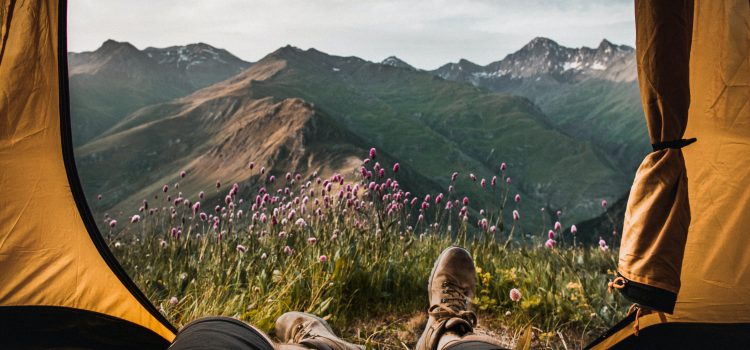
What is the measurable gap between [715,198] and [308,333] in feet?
6.47

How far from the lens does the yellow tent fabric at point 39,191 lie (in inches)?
96.9

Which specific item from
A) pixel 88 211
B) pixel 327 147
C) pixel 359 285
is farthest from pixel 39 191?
pixel 327 147

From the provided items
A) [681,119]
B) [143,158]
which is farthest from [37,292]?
[143,158]

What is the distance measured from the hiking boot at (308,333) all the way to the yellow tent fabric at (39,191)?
0.79m

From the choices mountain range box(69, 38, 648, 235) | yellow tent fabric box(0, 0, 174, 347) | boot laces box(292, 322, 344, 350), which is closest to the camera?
boot laces box(292, 322, 344, 350)

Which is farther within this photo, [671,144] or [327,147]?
[327,147]

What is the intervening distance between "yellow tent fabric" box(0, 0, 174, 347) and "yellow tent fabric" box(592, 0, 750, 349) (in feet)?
8.46

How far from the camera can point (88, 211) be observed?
8.57ft

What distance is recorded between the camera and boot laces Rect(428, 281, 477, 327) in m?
2.75

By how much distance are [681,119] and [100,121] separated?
19846 cm

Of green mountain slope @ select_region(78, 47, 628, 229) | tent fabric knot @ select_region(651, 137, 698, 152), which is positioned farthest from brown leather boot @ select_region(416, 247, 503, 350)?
green mountain slope @ select_region(78, 47, 628, 229)

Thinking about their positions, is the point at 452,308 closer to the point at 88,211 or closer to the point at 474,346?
the point at 474,346

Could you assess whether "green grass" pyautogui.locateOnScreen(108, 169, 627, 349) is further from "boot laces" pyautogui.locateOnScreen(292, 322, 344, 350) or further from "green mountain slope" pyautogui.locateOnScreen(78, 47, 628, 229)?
"green mountain slope" pyautogui.locateOnScreen(78, 47, 628, 229)

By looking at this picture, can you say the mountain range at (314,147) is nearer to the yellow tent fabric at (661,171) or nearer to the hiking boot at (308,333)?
the hiking boot at (308,333)
